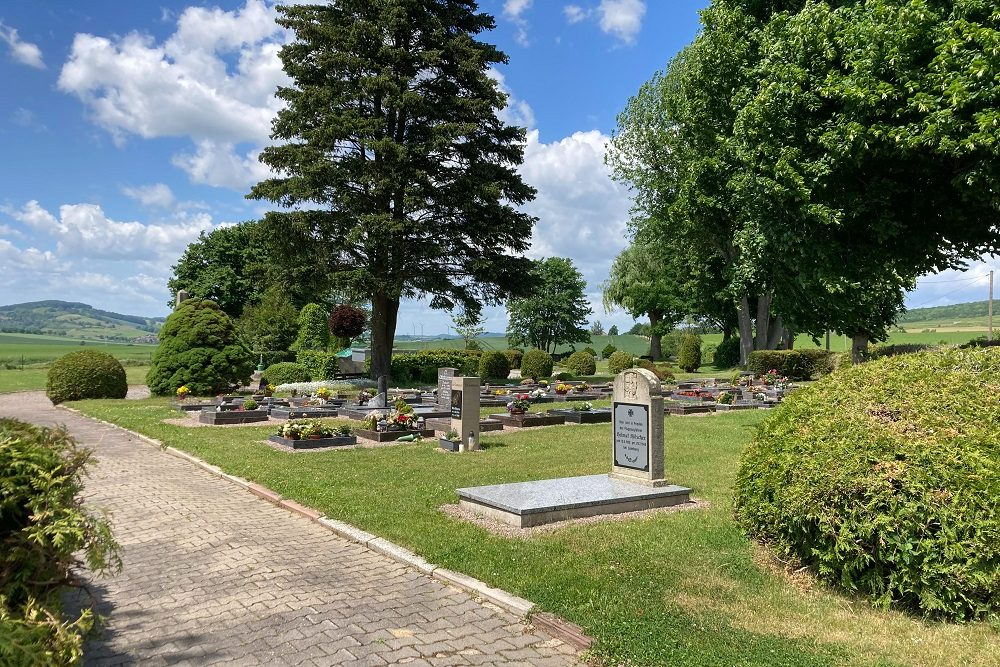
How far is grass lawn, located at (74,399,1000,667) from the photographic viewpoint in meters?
4.27

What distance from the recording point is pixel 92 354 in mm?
24844

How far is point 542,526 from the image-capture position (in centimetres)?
729

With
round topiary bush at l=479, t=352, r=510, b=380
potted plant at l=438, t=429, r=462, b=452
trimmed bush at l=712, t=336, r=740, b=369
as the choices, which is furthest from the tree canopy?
potted plant at l=438, t=429, r=462, b=452

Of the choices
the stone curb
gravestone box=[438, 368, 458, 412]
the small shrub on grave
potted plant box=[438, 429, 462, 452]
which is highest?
the small shrub on grave

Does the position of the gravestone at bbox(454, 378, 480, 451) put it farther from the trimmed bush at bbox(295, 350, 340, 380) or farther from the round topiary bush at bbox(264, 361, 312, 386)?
the trimmed bush at bbox(295, 350, 340, 380)

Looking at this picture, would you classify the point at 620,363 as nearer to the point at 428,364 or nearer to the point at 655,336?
the point at 428,364

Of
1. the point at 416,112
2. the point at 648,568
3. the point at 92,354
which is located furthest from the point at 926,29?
Result: the point at 92,354

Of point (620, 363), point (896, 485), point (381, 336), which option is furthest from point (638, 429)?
point (620, 363)

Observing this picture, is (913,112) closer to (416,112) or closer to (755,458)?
(755,458)

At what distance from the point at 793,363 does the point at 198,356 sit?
25755 mm

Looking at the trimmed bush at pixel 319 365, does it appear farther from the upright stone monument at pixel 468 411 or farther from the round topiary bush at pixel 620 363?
the upright stone monument at pixel 468 411

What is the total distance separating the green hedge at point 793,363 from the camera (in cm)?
3180

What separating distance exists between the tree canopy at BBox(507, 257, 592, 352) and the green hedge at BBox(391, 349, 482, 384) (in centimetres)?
3232

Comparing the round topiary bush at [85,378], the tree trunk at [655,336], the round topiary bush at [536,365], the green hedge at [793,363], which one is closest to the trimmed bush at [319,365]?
the round topiary bush at [85,378]
